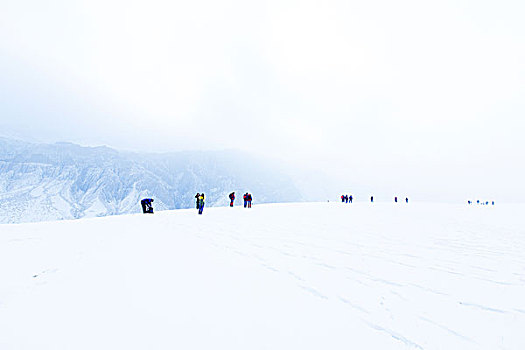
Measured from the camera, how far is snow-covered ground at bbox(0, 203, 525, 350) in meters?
2.24

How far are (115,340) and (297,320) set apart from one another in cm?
176

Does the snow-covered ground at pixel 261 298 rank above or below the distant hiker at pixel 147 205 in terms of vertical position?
below

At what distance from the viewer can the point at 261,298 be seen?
3.01 meters

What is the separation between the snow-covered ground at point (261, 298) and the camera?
2.24 meters

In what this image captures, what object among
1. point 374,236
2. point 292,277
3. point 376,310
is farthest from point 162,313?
point 374,236

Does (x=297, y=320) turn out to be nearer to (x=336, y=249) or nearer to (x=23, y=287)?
(x=336, y=249)

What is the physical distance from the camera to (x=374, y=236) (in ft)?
23.1

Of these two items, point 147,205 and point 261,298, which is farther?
point 147,205

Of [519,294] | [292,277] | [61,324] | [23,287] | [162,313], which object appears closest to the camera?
[61,324]

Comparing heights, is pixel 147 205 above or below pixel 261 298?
above

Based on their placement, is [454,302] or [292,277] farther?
[292,277]

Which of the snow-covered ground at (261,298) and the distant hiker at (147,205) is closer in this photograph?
the snow-covered ground at (261,298)

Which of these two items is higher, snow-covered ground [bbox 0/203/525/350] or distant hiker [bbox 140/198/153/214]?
distant hiker [bbox 140/198/153/214]

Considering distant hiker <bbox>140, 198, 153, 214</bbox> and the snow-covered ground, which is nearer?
the snow-covered ground
